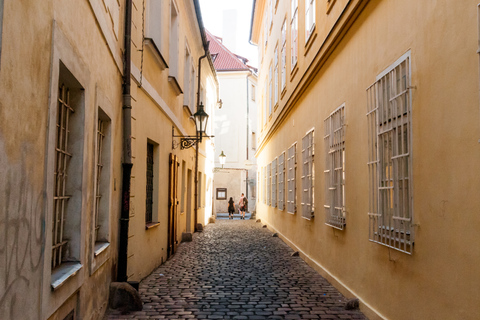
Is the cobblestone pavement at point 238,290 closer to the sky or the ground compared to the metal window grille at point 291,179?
closer to the ground

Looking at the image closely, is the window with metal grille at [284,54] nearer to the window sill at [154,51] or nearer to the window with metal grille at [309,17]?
the window with metal grille at [309,17]

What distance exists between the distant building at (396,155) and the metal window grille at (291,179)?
2.32 meters

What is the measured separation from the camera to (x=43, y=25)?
308 centimetres

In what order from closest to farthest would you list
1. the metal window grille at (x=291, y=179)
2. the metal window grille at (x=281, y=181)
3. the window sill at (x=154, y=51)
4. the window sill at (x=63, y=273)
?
1. the window sill at (x=63, y=273)
2. the window sill at (x=154, y=51)
3. the metal window grille at (x=291, y=179)
4. the metal window grille at (x=281, y=181)

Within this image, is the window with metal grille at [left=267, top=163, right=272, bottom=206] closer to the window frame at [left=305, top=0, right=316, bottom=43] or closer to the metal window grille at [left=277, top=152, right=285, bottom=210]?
the metal window grille at [left=277, top=152, right=285, bottom=210]

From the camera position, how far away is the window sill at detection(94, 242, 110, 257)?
518 cm

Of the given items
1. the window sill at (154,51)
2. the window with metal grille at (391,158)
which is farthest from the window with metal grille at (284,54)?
the window with metal grille at (391,158)

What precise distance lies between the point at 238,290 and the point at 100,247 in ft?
8.98

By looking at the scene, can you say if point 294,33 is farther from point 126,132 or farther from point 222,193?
point 222,193

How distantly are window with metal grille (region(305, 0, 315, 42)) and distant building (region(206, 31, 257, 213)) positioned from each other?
26.0 meters

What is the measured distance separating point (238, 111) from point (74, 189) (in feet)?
109

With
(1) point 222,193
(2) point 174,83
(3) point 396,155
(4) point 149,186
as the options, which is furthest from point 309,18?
(1) point 222,193

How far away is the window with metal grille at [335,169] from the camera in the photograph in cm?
756

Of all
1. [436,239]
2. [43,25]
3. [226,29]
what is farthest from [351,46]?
[226,29]
